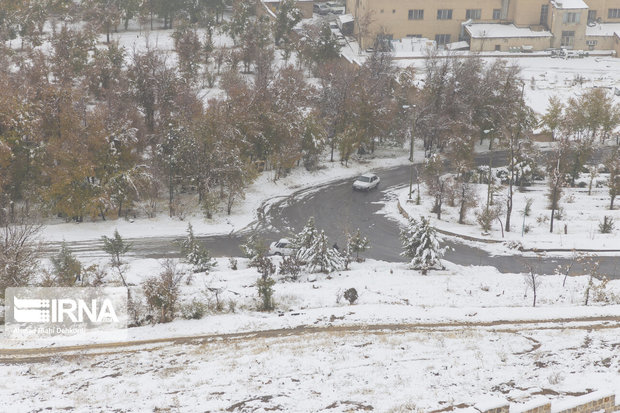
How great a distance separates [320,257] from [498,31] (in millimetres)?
54277

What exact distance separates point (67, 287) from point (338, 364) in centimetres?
1224

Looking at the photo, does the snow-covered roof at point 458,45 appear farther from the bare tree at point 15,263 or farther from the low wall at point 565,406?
the low wall at point 565,406

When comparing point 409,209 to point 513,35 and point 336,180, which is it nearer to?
point 336,180

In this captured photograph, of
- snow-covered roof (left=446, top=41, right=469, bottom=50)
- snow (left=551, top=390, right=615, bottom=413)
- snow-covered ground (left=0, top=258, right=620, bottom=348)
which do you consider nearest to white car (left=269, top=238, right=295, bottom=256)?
snow-covered ground (left=0, top=258, right=620, bottom=348)

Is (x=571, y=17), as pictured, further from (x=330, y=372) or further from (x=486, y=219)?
(x=330, y=372)

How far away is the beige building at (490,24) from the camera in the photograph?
72.0 meters

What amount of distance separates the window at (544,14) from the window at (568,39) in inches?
109

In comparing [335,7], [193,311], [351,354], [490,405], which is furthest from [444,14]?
[490,405]

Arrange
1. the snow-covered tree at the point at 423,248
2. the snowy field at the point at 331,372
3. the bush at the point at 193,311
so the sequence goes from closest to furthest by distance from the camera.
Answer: the snowy field at the point at 331,372 → the bush at the point at 193,311 → the snow-covered tree at the point at 423,248

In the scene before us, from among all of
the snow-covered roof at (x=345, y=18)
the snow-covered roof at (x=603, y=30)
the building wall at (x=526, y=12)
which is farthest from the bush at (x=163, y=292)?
the snow-covered roof at (x=603, y=30)

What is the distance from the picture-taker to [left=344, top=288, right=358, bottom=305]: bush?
1027 inches

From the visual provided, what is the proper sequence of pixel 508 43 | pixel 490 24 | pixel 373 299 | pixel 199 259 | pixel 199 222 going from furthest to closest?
pixel 490 24 < pixel 508 43 < pixel 199 222 < pixel 199 259 < pixel 373 299

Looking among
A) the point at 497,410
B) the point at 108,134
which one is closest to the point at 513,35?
the point at 108,134

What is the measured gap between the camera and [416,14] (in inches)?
2886
